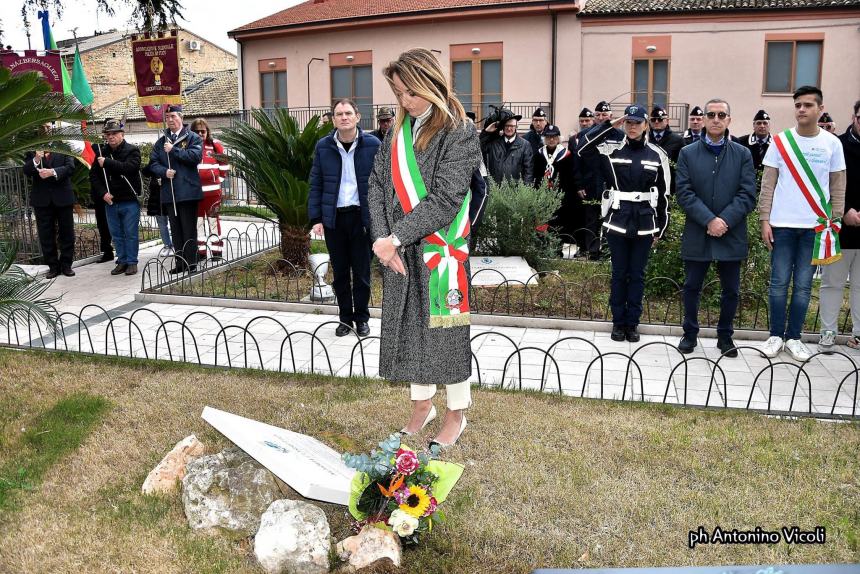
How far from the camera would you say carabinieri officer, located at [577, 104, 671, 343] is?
6.44 m

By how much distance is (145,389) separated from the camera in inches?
216

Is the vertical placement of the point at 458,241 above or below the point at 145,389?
above

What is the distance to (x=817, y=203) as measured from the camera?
19.8 ft

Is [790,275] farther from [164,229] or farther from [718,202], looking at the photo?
[164,229]

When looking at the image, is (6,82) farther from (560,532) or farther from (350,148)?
(560,532)

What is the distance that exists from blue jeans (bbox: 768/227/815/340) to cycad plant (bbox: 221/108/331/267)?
511 centimetres

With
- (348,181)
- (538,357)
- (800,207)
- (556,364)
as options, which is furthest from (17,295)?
(800,207)

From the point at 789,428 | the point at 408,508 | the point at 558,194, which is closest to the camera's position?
the point at 408,508

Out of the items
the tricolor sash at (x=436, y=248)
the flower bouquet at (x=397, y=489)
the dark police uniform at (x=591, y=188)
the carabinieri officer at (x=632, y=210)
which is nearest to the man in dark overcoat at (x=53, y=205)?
the dark police uniform at (x=591, y=188)

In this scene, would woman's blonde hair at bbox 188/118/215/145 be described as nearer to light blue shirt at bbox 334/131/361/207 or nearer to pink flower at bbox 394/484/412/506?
light blue shirt at bbox 334/131/361/207

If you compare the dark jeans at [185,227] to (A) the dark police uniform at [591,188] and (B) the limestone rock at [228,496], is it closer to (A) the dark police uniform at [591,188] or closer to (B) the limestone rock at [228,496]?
(A) the dark police uniform at [591,188]

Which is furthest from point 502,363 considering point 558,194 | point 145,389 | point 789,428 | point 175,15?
point 175,15

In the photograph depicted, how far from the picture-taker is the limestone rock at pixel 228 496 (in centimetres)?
359

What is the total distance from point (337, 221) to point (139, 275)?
448cm
